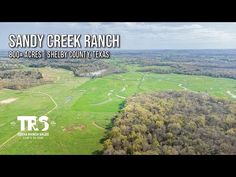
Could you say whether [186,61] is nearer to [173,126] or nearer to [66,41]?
[173,126]

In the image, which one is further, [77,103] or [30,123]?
[77,103]

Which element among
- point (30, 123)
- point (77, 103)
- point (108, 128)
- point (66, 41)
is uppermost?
point (66, 41)

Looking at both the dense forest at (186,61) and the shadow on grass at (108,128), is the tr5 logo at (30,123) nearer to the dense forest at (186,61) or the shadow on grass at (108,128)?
the shadow on grass at (108,128)

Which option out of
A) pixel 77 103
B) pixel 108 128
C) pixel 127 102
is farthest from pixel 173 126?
pixel 77 103

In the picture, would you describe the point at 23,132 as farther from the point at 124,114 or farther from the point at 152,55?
the point at 152,55

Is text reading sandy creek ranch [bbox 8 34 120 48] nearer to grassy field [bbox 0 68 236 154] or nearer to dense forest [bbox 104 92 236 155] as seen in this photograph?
grassy field [bbox 0 68 236 154]

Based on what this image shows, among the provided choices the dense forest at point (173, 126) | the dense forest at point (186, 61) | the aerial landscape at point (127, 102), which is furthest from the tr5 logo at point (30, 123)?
the dense forest at point (186, 61)
